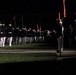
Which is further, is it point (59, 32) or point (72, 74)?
point (59, 32)

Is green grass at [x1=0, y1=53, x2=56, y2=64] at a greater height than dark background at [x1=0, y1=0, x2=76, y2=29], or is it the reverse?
dark background at [x1=0, y1=0, x2=76, y2=29]

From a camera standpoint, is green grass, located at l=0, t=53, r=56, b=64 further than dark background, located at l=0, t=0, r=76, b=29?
No

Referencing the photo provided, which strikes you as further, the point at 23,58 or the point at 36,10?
the point at 36,10

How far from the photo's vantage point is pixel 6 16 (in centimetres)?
6594

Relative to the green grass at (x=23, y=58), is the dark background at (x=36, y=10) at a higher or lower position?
higher

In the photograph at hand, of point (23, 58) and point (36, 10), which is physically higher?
point (36, 10)

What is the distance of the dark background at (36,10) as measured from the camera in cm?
6475

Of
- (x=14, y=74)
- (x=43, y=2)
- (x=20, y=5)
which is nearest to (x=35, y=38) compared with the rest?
(x=20, y=5)

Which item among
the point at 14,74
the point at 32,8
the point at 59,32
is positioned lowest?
the point at 14,74

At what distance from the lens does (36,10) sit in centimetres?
6825

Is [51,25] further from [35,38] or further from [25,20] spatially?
[35,38]

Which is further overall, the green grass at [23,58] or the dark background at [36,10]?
the dark background at [36,10]

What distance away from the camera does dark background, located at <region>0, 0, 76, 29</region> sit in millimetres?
64750

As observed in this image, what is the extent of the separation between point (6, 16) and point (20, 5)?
10.3 ft
